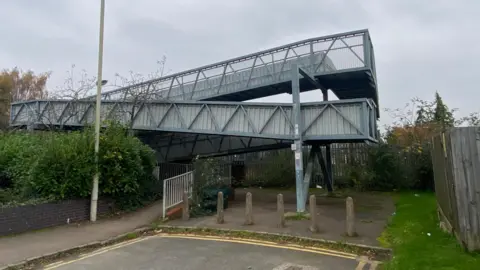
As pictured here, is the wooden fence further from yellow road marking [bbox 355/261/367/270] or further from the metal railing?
the metal railing

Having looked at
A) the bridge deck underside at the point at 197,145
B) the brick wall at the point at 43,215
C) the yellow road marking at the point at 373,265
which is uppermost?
the bridge deck underside at the point at 197,145

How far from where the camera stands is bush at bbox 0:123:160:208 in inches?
440

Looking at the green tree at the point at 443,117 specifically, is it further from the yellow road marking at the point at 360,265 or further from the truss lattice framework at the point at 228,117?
the yellow road marking at the point at 360,265

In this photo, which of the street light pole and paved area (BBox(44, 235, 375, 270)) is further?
the street light pole

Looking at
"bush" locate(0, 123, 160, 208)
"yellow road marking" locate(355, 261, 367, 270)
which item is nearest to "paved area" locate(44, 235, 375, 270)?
"yellow road marking" locate(355, 261, 367, 270)

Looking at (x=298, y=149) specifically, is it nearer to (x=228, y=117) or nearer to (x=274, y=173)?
(x=228, y=117)

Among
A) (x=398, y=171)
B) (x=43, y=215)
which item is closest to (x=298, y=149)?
(x=43, y=215)

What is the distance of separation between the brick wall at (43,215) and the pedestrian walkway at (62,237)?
0.27m

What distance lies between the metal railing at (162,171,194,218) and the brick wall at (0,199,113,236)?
7.36ft

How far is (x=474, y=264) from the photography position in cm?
545

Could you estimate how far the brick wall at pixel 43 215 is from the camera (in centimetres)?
914

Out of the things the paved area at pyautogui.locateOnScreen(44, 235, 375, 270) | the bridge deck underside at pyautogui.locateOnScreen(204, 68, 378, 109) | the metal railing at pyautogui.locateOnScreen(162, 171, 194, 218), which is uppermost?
the bridge deck underside at pyautogui.locateOnScreen(204, 68, 378, 109)

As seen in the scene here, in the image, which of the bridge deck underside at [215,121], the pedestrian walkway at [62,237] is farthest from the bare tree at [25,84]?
the pedestrian walkway at [62,237]

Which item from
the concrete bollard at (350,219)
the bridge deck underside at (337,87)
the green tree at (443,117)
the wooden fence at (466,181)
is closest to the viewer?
the wooden fence at (466,181)
